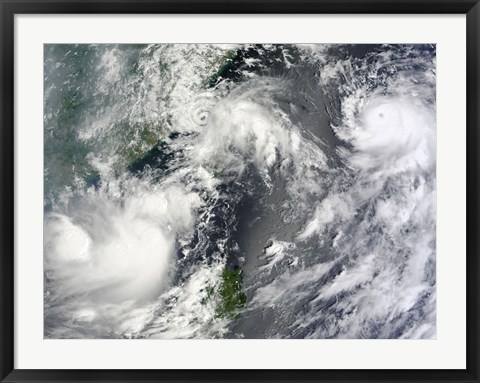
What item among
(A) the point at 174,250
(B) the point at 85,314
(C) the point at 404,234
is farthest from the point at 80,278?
(C) the point at 404,234

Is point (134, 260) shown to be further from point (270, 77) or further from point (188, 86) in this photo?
point (270, 77)

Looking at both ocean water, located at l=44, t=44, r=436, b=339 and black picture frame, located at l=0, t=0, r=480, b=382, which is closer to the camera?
black picture frame, located at l=0, t=0, r=480, b=382
